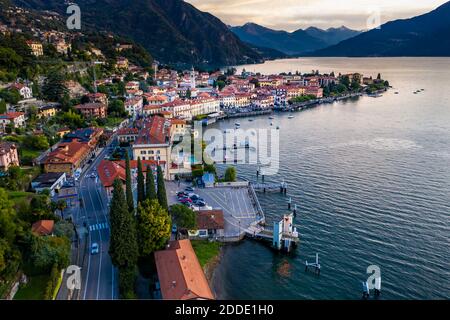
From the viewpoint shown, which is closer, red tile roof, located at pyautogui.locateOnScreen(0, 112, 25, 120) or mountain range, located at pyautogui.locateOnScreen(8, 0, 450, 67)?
red tile roof, located at pyautogui.locateOnScreen(0, 112, 25, 120)

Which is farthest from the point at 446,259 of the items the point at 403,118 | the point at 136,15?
the point at 136,15

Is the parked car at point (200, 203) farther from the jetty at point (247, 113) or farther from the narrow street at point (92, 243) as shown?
the jetty at point (247, 113)

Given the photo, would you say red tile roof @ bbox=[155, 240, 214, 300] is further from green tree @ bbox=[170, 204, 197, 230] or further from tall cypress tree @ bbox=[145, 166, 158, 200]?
tall cypress tree @ bbox=[145, 166, 158, 200]

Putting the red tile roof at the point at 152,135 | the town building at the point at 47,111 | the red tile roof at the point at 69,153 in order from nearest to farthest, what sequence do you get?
the red tile roof at the point at 69,153, the red tile roof at the point at 152,135, the town building at the point at 47,111

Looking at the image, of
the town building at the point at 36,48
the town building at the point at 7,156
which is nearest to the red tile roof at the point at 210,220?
the town building at the point at 7,156

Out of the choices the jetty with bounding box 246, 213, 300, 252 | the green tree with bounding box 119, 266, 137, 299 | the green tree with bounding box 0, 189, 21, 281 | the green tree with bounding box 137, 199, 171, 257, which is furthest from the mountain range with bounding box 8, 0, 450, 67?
the green tree with bounding box 119, 266, 137, 299

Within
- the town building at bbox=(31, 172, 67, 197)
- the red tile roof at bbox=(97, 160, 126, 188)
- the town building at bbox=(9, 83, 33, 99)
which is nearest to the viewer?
the red tile roof at bbox=(97, 160, 126, 188)

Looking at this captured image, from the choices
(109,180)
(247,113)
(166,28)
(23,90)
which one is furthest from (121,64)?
(166,28)
